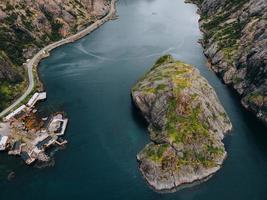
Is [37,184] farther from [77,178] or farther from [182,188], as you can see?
[182,188]

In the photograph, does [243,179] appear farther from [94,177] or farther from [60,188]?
[60,188]

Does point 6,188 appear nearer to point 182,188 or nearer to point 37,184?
point 37,184

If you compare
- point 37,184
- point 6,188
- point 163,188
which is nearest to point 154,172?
point 163,188

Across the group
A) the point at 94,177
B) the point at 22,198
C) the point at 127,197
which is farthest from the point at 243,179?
the point at 22,198

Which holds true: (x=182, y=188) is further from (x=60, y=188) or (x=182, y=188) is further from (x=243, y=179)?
(x=60, y=188)

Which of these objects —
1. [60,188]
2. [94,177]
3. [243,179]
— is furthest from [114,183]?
[243,179]

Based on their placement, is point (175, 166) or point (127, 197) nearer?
point (127, 197)

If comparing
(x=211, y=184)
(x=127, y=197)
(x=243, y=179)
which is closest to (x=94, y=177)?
(x=127, y=197)
